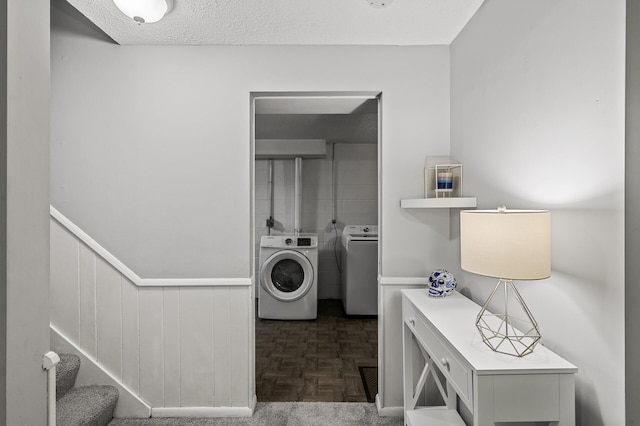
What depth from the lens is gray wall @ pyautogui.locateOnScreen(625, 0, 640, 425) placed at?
0.93 meters

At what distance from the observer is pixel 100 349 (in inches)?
87.8

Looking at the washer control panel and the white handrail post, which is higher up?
the washer control panel

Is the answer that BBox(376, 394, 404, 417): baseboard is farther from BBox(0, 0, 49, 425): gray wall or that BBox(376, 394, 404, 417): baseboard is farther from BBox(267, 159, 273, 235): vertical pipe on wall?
BBox(267, 159, 273, 235): vertical pipe on wall

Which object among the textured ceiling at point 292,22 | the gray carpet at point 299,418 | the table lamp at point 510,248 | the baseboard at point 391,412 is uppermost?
the textured ceiling at point 292,22

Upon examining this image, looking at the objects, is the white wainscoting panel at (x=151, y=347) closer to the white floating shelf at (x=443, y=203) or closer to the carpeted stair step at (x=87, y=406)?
the carpeted stair step at (x=87, y=406)

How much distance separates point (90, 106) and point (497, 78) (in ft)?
7.26

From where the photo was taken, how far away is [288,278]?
4.28 meters

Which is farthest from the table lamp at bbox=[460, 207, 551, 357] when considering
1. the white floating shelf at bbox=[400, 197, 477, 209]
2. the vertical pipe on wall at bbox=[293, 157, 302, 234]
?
the vertical pipe on wall at bbox=[293, 157, 302, 234]

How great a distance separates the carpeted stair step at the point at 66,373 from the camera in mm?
2016

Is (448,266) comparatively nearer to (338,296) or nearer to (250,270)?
(250,270)

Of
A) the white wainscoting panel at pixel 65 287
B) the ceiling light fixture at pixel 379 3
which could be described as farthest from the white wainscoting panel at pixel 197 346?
the ceiling light fixture at pixel 379 3

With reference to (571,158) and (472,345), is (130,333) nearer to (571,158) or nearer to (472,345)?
(472,345)

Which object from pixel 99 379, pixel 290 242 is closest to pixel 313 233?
pixel 290 242

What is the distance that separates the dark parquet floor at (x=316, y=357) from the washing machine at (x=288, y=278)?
132mm
